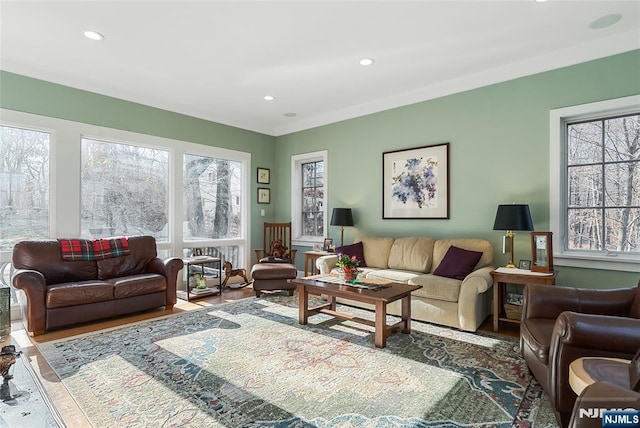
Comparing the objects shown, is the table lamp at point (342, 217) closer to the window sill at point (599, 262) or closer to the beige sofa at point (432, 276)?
the beige sofa at point (432, 276)

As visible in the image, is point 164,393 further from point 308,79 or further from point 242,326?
point 308,79

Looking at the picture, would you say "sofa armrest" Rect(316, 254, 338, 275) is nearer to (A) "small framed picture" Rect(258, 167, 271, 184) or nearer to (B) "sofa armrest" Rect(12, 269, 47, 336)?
(A) "small framed picture" Rect(258, 167, 271, 184)

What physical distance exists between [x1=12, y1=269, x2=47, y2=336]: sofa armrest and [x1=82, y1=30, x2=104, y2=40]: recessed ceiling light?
232 cm

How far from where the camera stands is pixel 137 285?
387 cm

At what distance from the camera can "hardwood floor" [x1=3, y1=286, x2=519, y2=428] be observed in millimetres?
2037

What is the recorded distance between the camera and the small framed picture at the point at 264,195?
633 cm

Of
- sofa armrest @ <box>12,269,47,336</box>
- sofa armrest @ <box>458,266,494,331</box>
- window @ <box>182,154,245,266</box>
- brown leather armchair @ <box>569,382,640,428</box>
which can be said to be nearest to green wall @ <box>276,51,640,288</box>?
sofa armrest @ <box>458,266,494,331</box>

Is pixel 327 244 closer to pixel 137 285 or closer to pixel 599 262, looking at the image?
pixel 137 285

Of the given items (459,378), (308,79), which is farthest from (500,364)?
(308,79)

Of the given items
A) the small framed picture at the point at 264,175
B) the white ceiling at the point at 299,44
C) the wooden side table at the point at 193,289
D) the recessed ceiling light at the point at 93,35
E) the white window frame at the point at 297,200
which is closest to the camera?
the white ceiling at the point at 299,44

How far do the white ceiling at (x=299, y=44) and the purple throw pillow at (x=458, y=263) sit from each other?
2.06 metres

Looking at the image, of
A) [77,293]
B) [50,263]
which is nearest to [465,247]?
[77,293]

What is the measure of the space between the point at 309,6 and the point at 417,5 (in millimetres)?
868

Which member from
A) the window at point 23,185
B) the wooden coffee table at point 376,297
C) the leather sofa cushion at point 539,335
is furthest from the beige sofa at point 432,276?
the window at point 23,185
